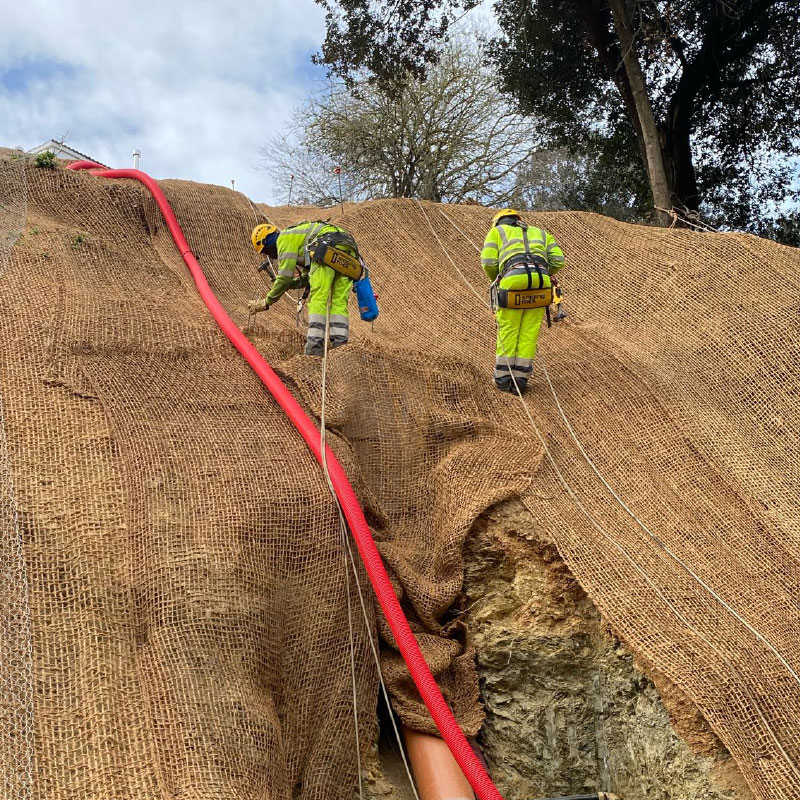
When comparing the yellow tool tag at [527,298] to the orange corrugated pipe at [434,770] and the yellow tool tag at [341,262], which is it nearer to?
the yellow tool tag at [341,262]

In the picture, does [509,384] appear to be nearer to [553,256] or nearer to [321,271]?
[553,256]

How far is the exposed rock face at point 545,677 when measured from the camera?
15.0 ft

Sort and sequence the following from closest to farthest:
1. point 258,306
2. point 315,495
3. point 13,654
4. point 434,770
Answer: point 13,654
point 434,770
point 315,495
point 258,306

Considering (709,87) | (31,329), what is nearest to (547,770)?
(31,329)

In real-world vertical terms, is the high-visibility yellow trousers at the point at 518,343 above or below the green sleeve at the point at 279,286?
below

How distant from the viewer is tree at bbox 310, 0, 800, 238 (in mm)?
12180

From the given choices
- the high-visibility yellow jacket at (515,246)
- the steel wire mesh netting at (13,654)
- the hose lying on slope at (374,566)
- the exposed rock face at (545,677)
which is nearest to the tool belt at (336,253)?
the hose lying on slope at (374,566)

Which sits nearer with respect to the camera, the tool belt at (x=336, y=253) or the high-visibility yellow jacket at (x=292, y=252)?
the tool belt at (x=336, y=253)

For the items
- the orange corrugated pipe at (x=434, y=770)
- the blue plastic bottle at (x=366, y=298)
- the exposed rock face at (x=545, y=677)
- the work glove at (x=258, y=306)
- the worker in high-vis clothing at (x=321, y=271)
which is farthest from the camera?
the blue plastic bottle at (x=366, y=298)

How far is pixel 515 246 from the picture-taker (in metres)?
6.36

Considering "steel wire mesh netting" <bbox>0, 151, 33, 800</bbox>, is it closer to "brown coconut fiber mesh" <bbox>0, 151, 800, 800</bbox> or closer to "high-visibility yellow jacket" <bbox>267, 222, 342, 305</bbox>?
"brown coconut fiber mesh" <bbox>0, 151, 800, 800</bbox>

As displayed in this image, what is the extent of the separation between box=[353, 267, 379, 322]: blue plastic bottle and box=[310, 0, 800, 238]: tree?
660 centimetres

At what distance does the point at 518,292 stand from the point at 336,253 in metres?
1.43

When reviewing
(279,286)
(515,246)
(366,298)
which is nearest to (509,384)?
(515,246)
